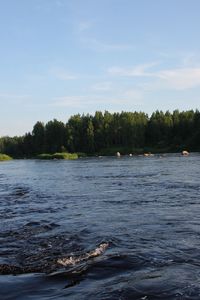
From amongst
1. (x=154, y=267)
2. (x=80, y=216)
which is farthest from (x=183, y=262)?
(x=80, y=216)

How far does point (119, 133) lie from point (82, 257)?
518ft

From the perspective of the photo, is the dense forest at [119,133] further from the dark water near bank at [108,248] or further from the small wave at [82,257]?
the small wave at [82,257]

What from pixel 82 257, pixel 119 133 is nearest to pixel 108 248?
pixel 82 257

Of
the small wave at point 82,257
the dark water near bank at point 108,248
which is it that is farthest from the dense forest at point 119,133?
the small wave at point 82,257

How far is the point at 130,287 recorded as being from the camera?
29.0 feet

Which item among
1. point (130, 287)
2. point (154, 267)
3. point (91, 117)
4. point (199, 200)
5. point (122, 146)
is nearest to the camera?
point (130, 287)

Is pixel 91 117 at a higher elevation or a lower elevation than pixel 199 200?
higher

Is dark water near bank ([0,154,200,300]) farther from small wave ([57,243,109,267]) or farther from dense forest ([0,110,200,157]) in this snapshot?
dense forest ([0,110,200,157])

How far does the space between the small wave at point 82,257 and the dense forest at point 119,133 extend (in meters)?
129

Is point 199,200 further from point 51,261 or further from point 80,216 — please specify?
point 51,261

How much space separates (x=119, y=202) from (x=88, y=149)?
14432cm

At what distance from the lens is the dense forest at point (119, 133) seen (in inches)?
5974

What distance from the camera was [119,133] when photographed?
168875mm

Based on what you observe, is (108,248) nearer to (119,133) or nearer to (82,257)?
(82,257)
